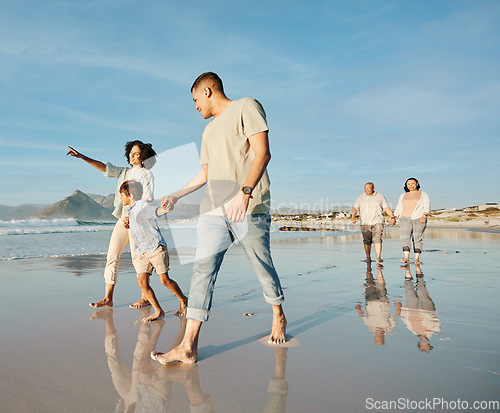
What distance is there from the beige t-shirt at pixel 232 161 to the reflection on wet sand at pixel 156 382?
108 centimetres

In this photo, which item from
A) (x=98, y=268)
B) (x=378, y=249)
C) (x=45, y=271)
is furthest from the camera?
(x=378, y=249)

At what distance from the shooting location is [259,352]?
2588 millimetres

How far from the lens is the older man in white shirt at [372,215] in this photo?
338 inches

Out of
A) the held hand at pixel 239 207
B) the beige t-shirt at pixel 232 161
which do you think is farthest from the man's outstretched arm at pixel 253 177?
the beige t-shirt at pixel 232 161

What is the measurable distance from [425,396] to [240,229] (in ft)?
4.82

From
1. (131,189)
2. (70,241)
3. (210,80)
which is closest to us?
(210,80)

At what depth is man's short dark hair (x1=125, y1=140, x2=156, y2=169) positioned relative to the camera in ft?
14.2

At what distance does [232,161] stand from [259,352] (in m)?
1.41

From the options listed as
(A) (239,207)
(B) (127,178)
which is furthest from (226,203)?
(B) (127,178)

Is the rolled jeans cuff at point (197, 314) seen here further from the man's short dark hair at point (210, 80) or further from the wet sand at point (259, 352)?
the man's short dark hair at point (210, 80)

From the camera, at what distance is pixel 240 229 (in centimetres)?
254

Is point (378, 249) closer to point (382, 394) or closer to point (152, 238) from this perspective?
point (152, 238)

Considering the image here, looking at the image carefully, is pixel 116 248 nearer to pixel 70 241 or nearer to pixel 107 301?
pixel 107 301

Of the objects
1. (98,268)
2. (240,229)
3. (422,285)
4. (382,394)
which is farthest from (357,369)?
(98,268)
